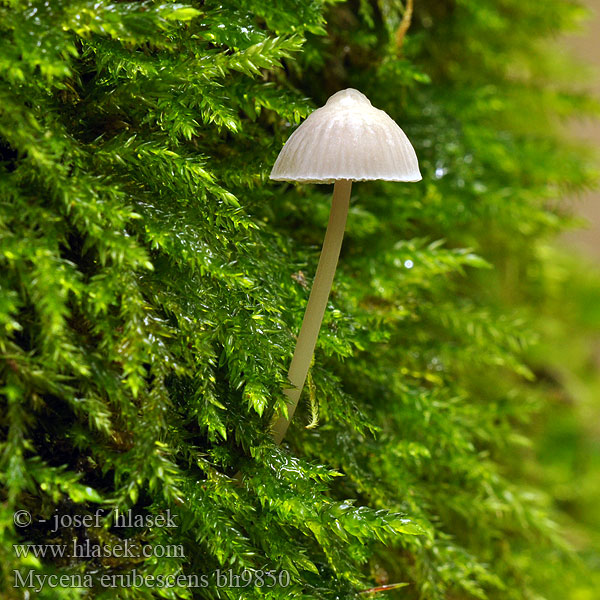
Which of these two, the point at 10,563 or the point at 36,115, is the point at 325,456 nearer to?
the point at 10,563

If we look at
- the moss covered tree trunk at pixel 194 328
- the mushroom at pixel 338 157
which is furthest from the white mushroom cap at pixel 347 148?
the moss covered tree trunk at pixel 194 328

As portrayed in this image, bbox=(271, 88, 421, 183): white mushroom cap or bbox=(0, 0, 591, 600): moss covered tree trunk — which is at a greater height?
bbox=(271, 88, 421, 183): white mushroom cap

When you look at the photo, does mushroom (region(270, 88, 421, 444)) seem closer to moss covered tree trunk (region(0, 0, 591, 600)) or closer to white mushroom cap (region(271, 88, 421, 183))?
white mushroom cap (region(271, 88, 421, 183))

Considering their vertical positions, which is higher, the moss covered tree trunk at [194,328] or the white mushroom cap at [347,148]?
the white mushroom cap at [347,148]

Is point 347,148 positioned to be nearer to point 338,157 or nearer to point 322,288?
point 338,157

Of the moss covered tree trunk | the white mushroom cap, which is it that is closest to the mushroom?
the white mushroom cap

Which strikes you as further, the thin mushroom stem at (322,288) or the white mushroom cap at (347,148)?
the thin mushroom stem at (322,288)

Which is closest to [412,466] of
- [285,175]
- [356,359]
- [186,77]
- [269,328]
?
[356,359]

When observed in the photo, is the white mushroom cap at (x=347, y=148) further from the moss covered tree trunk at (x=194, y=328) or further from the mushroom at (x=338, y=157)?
the moss covered tree trunk at (x=194, y=328)
